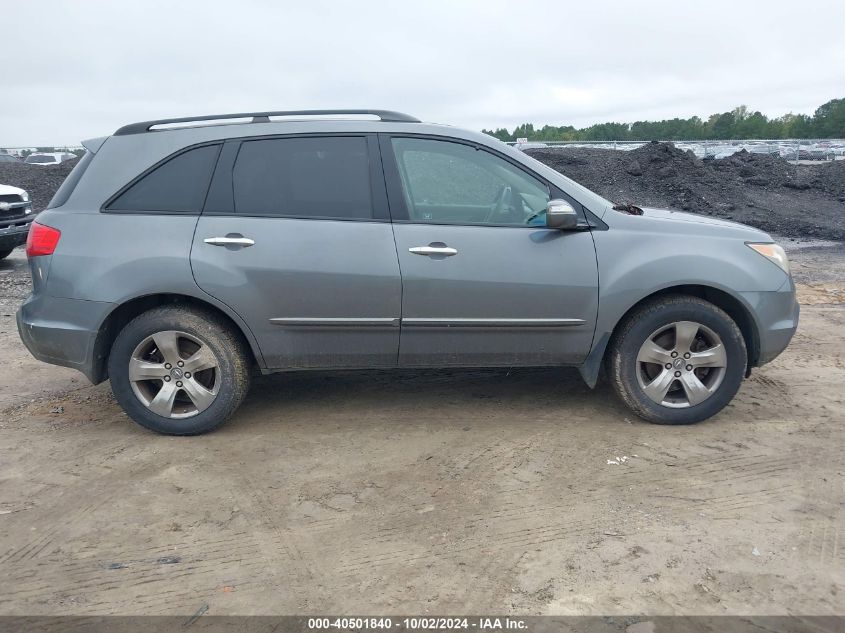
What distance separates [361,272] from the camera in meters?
4.29

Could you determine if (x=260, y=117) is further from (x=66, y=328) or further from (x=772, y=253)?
(x=772, y=253)

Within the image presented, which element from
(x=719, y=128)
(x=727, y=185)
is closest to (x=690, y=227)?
(x=727, y=185)

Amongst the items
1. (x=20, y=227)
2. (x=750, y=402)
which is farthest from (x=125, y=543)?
(x=20, y=227)

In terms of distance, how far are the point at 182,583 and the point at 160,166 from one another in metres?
2.58

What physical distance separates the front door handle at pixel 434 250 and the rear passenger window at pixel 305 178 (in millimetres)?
359

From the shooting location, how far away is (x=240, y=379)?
4.46 meters

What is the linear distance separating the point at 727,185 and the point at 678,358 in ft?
54.1

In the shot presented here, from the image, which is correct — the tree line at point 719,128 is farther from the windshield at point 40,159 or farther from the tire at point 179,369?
the tire at point 179,369

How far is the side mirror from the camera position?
422cm

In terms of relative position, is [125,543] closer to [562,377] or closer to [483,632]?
[483,632]

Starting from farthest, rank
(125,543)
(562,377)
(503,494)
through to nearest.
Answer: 1. (562,377)
2. (503,494)
3. (125,543)

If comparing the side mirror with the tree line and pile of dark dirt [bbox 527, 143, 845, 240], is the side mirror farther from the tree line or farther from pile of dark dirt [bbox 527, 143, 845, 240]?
the tree line

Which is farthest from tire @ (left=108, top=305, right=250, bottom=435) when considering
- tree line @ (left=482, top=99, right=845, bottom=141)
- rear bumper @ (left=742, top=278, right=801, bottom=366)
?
tree line @ (left=482, top=99, right=845, bottom=141)

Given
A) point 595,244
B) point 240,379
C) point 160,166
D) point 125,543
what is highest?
point 160,166
